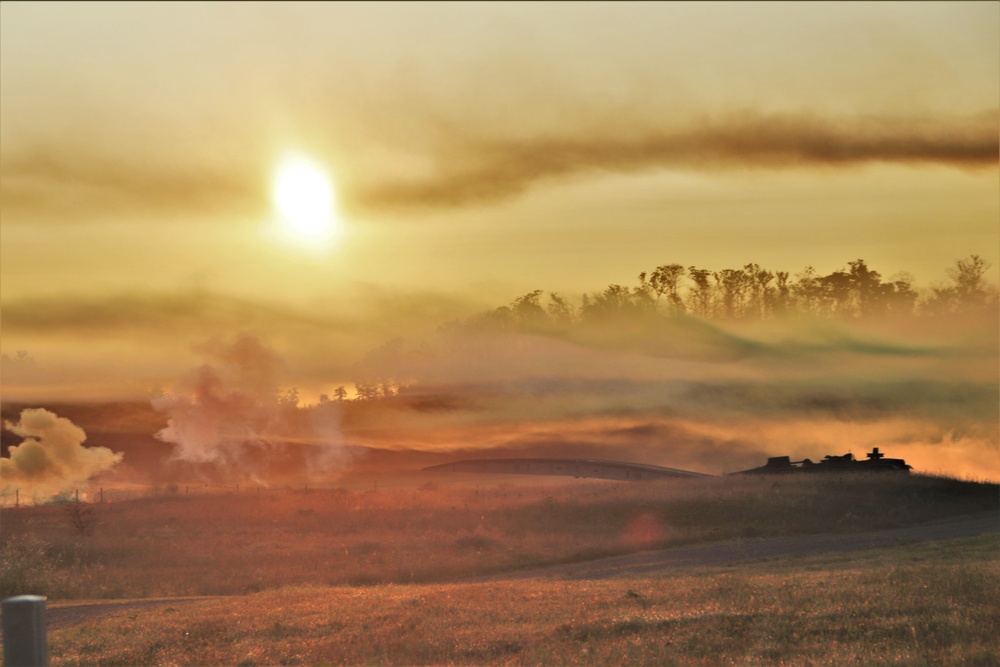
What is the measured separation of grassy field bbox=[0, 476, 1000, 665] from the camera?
67.3 ft

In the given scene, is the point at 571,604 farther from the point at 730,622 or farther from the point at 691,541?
the point at 691,541

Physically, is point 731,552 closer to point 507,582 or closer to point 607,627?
point 507,582

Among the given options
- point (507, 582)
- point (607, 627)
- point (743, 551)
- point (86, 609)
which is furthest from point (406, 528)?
point (607, 627)

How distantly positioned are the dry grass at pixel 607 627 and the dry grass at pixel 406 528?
15.5m

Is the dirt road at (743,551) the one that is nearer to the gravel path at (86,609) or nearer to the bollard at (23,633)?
the gravel path at (86,609)

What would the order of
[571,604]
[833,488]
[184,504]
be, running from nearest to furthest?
[571,604] → [833,488] → [184,504]

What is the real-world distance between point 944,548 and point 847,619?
20.5 m

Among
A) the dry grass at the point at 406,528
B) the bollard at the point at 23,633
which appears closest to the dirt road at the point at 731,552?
the dry grass at the point at 406,528

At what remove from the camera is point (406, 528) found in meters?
60.7

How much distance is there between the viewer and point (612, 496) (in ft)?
225

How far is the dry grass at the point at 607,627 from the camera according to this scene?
19.5 metres

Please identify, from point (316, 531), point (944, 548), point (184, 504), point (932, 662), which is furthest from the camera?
point (184, 504)

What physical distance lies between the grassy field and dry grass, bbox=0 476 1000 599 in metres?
0.18

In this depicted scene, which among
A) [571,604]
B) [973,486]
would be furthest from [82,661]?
[973,486]
